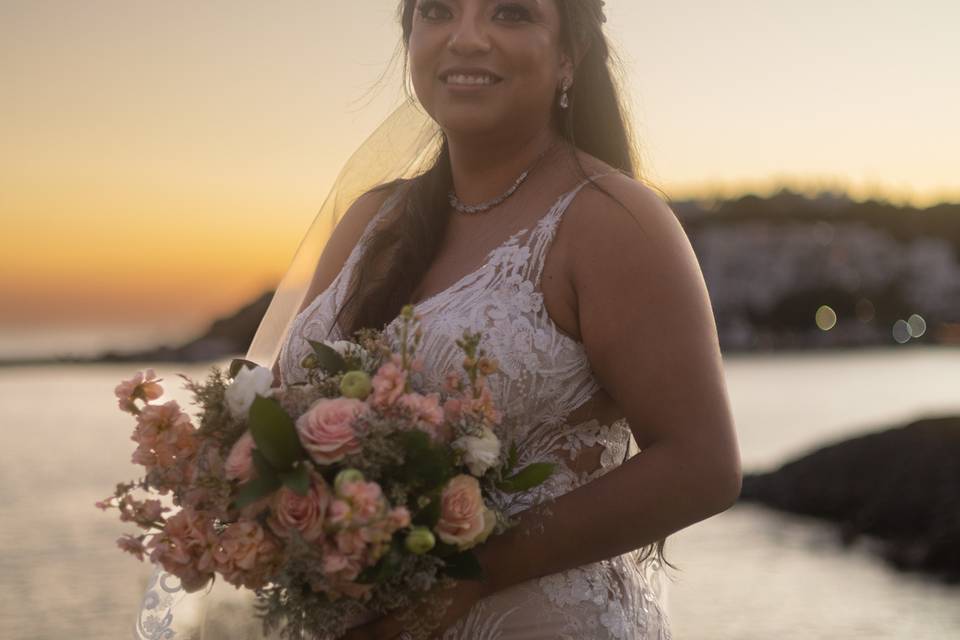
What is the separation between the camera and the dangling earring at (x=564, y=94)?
3.16m

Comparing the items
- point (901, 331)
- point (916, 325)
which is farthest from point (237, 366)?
point (901, 331)

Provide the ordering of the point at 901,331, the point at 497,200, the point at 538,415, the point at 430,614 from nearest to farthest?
the point at 430,614 → the point at 538,415 → the point at 497,200 → the point at 901,331

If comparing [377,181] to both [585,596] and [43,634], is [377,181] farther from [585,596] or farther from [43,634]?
[43,634]

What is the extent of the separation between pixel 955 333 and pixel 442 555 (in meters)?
117

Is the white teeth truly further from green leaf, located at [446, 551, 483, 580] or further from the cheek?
green leaf, located at [446, 551, 483, 580]

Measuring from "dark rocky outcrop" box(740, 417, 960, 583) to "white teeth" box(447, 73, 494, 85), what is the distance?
1380cm

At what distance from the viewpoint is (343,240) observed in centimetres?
356

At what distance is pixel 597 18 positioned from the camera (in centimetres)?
316

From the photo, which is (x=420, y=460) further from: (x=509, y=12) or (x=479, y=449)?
(x=509, y=12)

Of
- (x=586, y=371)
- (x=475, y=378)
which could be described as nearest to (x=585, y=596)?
(x=586, y=371)

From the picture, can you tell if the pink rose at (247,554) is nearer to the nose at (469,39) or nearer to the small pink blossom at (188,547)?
the small pink blossom at (188,547)

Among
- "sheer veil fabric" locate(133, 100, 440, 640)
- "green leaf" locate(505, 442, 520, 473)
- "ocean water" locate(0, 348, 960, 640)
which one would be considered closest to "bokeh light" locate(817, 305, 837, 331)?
"ocean water" locate(0, 348, 960, 640)

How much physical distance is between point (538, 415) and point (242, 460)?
0.81 meters

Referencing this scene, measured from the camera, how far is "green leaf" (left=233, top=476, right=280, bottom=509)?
229cm
